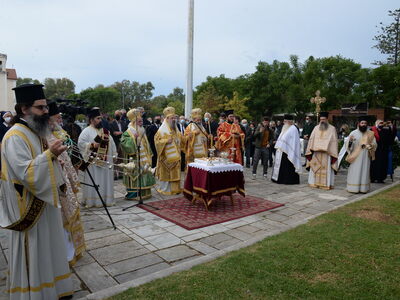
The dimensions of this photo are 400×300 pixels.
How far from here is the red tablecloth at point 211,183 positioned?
6371 mm

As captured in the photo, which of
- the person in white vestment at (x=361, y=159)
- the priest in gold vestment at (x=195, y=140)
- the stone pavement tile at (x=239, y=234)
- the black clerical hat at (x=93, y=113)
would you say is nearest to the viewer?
the stone pavement tile at (x=239, y=234)

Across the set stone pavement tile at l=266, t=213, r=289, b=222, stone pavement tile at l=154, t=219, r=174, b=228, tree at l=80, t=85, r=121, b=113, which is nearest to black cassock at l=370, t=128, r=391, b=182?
stone pavement tile at l=266, t=213, r=289, b=222

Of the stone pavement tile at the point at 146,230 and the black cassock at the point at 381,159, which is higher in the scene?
the black cassock at the point at 381,159

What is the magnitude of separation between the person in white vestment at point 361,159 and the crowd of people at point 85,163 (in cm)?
3

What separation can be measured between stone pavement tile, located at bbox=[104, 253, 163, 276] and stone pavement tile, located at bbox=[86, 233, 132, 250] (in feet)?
2.32

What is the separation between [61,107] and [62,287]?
12.7 feet

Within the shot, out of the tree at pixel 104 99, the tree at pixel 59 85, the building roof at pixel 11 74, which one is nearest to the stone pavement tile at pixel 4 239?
the tree at pixel 104 99

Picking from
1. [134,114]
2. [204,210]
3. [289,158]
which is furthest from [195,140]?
[289,158]

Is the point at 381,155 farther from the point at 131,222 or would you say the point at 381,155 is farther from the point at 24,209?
the point at 24,209

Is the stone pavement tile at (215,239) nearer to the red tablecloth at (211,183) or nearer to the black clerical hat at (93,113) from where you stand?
the red tablecloth at (211,183)

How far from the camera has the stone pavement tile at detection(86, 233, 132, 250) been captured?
467 cm

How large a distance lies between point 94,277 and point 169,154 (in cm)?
445

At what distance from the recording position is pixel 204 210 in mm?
6590

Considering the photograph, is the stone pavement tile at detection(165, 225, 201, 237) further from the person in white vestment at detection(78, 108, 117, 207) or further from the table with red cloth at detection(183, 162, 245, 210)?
the person in white vestment at detection(78, 108, 117, 207)
